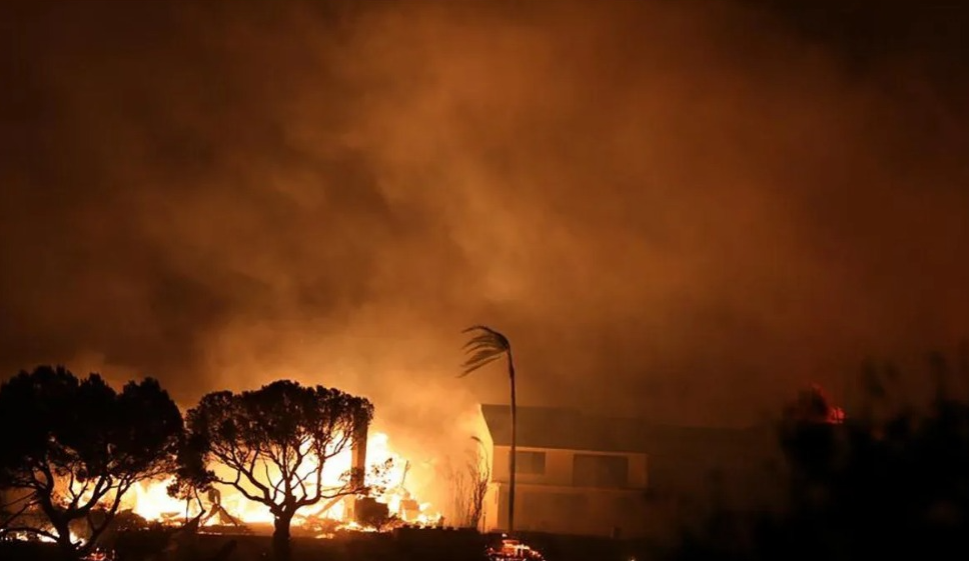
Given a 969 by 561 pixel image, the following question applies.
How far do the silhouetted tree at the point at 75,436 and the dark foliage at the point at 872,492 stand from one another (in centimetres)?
3062

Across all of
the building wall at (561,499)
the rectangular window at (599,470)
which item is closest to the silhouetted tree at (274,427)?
the building wall at (561,499)

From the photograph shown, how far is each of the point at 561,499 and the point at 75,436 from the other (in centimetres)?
2037

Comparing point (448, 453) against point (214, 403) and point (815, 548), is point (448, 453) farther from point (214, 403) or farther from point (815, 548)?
point (815, 548)

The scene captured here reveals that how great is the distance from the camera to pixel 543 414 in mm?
52625

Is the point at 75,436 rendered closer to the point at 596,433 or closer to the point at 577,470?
the point at 577,470

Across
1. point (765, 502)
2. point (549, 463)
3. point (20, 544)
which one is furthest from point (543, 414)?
point (765, 502)

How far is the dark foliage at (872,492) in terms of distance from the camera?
5398mm

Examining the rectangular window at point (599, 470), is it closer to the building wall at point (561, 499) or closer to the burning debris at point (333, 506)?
the building wall at point (561, 499)

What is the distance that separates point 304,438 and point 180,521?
23.2 ft

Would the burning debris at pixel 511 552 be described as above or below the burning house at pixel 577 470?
below

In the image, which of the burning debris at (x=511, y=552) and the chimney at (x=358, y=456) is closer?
the burning debris at (x=511, y=552)

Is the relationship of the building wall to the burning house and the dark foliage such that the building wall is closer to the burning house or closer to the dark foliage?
the burning house

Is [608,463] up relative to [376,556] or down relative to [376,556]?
up

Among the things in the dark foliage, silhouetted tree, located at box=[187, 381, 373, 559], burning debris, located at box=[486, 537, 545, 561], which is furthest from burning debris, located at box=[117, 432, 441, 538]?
the dark foliage
